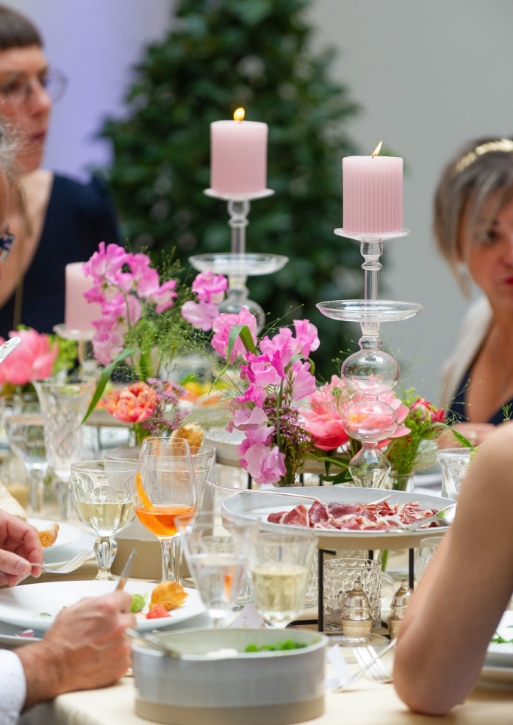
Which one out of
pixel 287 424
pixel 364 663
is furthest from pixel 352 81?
pixel 364 663

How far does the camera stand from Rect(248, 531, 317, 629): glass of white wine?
1003mm

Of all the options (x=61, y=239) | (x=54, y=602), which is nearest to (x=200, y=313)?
(x=54, y=602)

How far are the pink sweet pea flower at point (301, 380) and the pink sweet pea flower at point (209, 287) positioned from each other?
0.98ft

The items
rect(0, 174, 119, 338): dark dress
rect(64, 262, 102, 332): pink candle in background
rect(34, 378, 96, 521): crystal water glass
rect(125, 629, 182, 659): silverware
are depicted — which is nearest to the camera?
rect(125, 629, 182, 659): silverware

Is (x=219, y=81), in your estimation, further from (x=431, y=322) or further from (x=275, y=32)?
(x=431, y=322)

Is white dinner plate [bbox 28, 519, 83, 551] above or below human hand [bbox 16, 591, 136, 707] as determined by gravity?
below

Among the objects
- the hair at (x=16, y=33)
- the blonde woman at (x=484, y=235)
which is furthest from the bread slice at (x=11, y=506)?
the hair at (x=16, y=33)

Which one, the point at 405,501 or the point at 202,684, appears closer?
the point at 202,684

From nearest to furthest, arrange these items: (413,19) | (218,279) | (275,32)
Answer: (218,279) < (275,32) < (413,19)

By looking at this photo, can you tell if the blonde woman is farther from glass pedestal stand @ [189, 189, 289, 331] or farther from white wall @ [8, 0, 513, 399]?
white wall @ [8, 0, 513, 399]

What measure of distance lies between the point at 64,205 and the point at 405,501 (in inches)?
107

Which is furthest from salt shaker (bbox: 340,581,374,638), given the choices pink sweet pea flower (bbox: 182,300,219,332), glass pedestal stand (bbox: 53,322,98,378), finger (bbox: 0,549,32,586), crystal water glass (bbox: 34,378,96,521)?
glass pedestal stand (bbox: 53,322,98,378)

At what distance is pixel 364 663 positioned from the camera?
1.13 m

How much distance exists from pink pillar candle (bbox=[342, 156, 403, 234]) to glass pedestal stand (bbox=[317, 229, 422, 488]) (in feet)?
0.18
